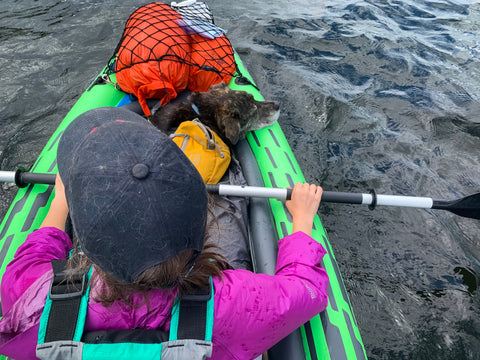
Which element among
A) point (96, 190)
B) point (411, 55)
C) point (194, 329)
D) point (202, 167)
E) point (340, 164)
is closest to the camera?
point (96, 190)

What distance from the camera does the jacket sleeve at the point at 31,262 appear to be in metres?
1.18

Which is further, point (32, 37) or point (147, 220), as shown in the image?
point (32, 37)

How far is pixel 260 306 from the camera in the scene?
44.9 inches

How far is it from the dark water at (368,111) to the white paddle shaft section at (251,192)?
2.98 ft

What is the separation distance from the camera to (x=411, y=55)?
5.18 m

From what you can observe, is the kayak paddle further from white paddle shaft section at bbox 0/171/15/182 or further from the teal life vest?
the teal life vest

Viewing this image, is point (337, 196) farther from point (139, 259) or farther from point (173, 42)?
point (173, 42)

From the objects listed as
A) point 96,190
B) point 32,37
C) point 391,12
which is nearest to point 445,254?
point 96,190

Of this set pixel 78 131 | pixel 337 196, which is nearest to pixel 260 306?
pixel 78 131

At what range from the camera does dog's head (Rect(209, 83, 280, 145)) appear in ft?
8.14

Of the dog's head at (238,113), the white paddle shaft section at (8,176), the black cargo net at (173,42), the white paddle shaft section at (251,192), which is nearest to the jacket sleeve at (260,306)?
the white paddle shaft section at (251,192)

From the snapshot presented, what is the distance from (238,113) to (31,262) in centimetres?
174

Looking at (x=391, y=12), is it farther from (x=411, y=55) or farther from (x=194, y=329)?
(x=194, y=329)

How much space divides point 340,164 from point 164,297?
2.75 m
